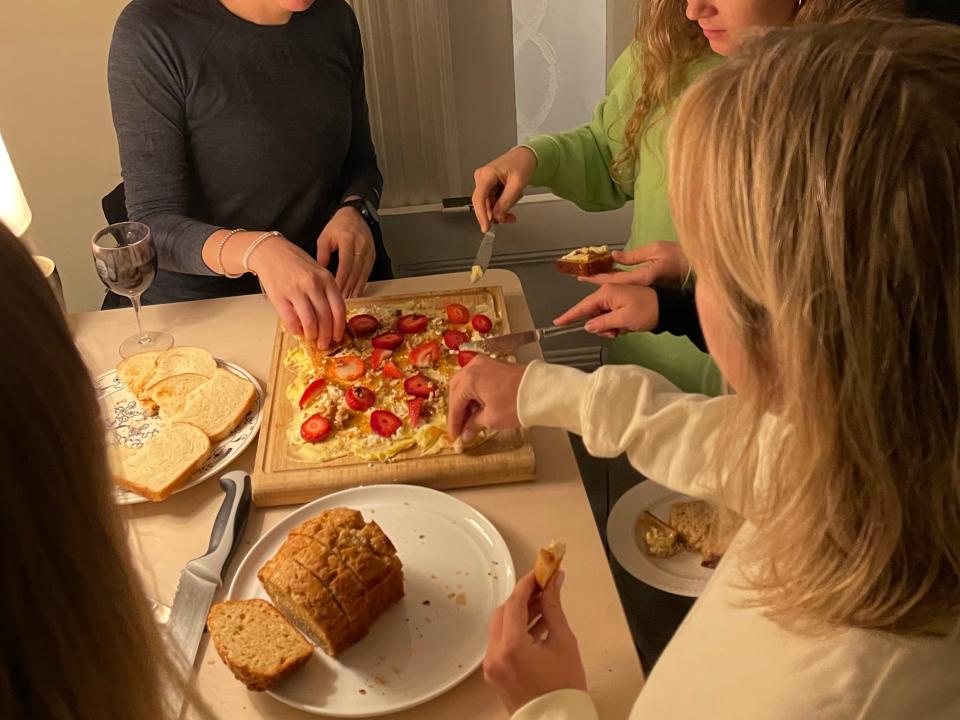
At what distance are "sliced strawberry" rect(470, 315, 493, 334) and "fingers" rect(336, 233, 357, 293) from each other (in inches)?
11.6

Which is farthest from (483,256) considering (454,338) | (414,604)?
(414,604)

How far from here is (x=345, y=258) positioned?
1666mm

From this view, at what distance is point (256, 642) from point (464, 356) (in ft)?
1.97

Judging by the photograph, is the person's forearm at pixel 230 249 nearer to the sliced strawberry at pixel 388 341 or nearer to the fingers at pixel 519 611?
the sliced strawberry at pixel 388 341

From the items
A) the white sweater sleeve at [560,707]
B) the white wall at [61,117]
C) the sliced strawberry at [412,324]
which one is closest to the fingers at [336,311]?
the sliced strawberry at [412,324]

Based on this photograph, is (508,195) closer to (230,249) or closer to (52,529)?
(230,249)

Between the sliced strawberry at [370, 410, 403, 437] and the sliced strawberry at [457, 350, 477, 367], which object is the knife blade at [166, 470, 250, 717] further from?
the sliced strawberry at [457, 350, 477, 367]

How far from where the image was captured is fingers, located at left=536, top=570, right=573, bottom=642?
89 cm

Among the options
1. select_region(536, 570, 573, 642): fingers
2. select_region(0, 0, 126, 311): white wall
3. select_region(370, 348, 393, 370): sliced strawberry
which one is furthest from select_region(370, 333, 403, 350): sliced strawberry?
select_region(0, 0, 126, 311): white wall

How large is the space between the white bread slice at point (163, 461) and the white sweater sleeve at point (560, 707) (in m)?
0.60

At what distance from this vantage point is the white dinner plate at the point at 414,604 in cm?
92

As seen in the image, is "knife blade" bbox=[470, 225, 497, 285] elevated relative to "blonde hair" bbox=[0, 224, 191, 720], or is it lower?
lower

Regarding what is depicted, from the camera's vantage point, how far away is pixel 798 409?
2.06ft

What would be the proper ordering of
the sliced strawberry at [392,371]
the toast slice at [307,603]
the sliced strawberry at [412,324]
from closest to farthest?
the toast slice at [307,603] → the sliced strawberry at [392,371] → the sliced strawberry at [412,324]
